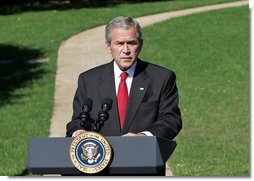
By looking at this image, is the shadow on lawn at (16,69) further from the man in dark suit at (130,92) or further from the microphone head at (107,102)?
the microphone head at (107,102)

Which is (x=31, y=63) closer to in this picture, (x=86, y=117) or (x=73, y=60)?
(x=73, y=60)

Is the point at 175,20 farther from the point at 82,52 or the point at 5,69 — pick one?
the point at 5,69

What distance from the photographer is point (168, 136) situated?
4504 millimetres

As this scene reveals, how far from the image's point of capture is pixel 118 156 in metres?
3.98

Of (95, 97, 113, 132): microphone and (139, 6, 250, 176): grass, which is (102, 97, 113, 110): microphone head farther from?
(139, 6, 250, 176): grass

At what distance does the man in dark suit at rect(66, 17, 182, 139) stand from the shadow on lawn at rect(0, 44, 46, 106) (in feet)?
33.4

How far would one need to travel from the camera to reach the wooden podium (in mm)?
3941

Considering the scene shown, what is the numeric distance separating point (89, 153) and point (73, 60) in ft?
51.0

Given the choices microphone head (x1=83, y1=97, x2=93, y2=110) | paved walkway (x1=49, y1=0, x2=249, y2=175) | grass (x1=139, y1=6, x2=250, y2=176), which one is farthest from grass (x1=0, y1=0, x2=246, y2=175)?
microphone head (x1=83, y1=97, x2=93, y2=110)

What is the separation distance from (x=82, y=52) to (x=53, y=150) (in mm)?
16727

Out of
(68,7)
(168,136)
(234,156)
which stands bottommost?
(68,7)

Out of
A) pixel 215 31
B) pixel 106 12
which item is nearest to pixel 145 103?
pixel 215 31

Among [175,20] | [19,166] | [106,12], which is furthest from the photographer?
[106,12]

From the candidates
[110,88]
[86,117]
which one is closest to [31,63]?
[110,88]
